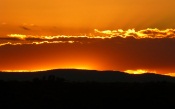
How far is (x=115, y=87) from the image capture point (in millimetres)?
53156

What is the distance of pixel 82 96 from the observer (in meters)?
48.9

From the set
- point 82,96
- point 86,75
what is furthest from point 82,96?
point 86,75

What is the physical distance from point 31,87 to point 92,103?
721cm

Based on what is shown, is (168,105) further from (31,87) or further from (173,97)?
(31,87)

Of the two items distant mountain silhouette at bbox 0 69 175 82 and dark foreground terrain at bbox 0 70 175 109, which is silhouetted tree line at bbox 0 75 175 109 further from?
distant mountain silhouette at bbox 0 69 175 82

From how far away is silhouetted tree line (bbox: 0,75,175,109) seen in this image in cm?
4634

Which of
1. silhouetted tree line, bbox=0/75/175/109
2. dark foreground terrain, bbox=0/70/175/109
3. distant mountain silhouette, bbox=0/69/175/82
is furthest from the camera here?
distant mountain silhouette, bbox=0/69/175/82

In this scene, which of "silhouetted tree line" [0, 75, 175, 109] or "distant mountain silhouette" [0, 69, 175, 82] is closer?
"silhouetted tree line" [0, 75, 175, 109]

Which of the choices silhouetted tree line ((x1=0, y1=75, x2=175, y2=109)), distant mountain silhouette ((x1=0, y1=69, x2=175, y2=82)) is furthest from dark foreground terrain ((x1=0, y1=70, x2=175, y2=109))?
distant mountain silhouette ((x1=0, y1=69, x2=175, y2=82))

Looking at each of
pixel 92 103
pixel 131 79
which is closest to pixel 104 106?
pixel 92 103

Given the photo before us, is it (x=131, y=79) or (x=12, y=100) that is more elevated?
(x=131, y=79)

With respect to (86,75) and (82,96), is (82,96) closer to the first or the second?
(82,96)

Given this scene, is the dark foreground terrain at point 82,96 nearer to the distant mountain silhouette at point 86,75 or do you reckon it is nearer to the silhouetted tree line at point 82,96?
the silhouetted tree line at point 82,96

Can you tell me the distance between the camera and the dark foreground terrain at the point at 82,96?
46219 millimetres
